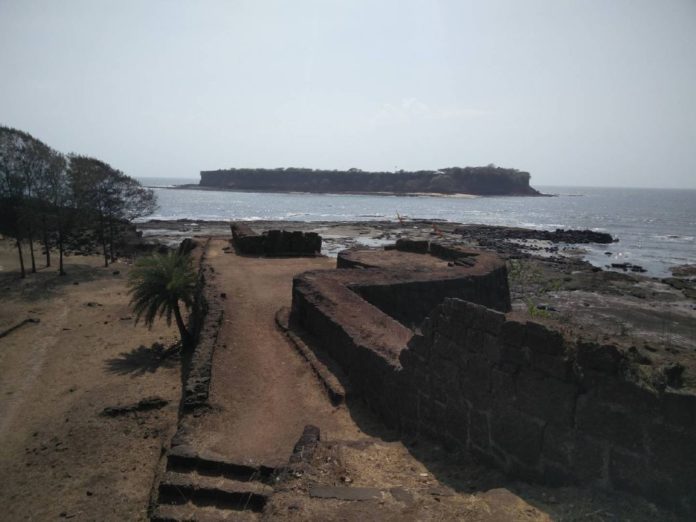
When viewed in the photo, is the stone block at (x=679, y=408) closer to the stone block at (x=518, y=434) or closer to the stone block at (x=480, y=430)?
the stone block at (x=518, y=434)

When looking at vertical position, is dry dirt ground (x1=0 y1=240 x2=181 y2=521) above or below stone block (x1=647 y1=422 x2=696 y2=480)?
below

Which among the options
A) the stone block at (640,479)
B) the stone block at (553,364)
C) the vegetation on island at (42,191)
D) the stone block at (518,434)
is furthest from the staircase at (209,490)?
the vegetation on island at (42,191)

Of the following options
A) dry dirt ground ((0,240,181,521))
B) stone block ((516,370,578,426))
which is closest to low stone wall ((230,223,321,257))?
dry dirt ground ((0,240,181,521))

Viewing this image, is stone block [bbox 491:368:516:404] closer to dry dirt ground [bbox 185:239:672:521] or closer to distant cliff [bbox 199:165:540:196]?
dry dirt ground [bbox 185:239:672:521]

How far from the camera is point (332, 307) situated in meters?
10.6

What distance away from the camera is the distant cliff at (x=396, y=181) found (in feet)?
566

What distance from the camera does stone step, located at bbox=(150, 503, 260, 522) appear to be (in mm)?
5777

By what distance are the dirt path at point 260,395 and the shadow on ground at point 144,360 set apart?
8.11 feet

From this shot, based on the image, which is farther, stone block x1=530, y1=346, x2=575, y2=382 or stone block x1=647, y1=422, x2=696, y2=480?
stone block x1=530, y1=346, x2=575, y2=382

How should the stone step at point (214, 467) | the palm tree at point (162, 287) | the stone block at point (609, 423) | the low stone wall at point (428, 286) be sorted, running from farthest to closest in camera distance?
1. the palm tree at point (162, 287)
2. the low stone wall at point (428, 286)
3. the stone step at point (214, 467)
4. the stone block at point (609, 423)

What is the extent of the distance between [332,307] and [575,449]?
6.56 meters

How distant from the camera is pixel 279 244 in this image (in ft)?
73.3

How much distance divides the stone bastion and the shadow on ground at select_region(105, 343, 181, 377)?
695 cm

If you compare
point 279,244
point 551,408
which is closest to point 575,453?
point 551,408
